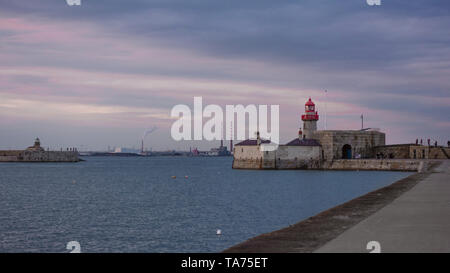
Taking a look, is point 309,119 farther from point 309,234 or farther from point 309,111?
point 309,234

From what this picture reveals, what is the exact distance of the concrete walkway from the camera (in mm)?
10406

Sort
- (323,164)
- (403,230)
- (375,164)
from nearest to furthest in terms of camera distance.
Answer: (403,230) < (375,164) < (323,164)

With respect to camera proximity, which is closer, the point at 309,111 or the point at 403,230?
the point at 403,230

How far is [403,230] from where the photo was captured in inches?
496

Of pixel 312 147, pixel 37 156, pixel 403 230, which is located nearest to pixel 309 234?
pixel 403 230

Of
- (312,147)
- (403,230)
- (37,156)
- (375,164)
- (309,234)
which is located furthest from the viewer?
(37,156)

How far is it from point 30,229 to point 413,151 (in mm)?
68568

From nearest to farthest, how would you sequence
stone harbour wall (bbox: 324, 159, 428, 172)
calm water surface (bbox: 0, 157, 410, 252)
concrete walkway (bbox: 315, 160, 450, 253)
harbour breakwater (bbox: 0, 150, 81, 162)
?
concrete walkway (bbox: 315, 160, 450, 253), calm water surface (bbox: 0, 157, 410, 252), stone harbour wall (bbox: 324, 159, 428, 172), harbour breakwater (bbox: 0, 150, 81, 162)

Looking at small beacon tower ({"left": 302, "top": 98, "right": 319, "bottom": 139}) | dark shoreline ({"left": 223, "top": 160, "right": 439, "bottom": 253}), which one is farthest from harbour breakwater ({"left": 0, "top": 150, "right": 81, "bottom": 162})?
dark shoreline ({"left": 223, "top": 160, "right": 439, "bottom": 253})

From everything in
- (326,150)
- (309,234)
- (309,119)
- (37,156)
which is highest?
(309,119)

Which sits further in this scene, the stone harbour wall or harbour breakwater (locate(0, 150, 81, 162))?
harbour breakwater (locate(0, 150, 81, 162))

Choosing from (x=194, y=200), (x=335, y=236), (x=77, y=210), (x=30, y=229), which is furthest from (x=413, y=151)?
(x=335, y=236)

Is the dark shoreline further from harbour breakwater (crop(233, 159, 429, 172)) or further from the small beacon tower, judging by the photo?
the small beacon tower
